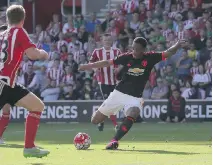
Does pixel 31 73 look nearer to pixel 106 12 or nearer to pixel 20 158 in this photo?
pixel 106 12

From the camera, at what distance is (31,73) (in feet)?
84.9

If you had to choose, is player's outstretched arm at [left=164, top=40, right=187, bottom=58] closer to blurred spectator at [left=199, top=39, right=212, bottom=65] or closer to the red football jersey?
the red football jersey

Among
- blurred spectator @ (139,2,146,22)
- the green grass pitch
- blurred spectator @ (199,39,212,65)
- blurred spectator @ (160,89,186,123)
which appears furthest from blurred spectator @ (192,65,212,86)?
blurred spectator @ (139,2,146,22)

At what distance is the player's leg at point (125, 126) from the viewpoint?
Answer: 13.3 m

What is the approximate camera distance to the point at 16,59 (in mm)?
10852

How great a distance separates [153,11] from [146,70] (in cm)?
1291

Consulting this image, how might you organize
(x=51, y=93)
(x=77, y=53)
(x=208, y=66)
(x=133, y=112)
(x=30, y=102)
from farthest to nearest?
1. (x=77, y=53)
2. (x=51, y=93)
3. (x=208, y=66)
4. (x=133, y=112)
5. (x=30, y=102)

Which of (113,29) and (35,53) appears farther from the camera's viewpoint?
(113,29)

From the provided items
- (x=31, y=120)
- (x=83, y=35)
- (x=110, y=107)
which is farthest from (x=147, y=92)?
(x=31, y=120)

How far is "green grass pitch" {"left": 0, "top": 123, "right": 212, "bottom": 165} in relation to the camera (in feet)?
36.3

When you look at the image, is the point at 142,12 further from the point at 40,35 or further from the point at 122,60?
the point at 122,60

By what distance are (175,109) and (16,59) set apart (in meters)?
12.7

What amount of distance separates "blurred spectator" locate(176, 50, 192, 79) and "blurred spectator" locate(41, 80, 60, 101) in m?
3.89

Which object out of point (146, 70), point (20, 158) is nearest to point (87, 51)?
point (146, 70)
